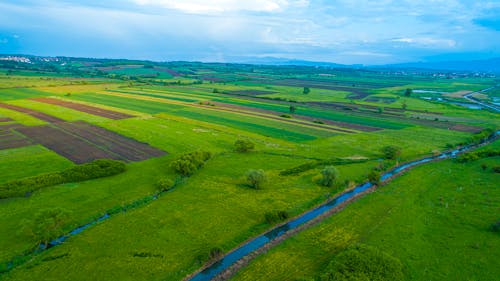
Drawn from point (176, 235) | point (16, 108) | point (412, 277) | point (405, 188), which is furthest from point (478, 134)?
point (16, 108)

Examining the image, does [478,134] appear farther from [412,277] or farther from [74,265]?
[74,265]

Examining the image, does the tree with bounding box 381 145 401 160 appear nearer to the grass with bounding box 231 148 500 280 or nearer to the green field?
the green field

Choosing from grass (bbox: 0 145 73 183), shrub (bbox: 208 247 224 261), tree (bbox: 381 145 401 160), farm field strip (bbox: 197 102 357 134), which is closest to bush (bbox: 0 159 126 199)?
grass (bbox: 0 145 73 183)

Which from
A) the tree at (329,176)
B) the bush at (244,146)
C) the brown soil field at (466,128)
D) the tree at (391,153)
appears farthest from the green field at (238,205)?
the brown soil field at (466,128)

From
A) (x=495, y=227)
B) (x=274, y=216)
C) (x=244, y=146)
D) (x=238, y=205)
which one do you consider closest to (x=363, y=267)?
(x=274, y=216)

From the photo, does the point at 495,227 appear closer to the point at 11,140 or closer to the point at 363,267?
the point at 363,267

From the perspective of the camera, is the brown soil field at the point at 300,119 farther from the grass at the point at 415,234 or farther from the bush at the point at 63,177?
the bush at the point at 63,177
